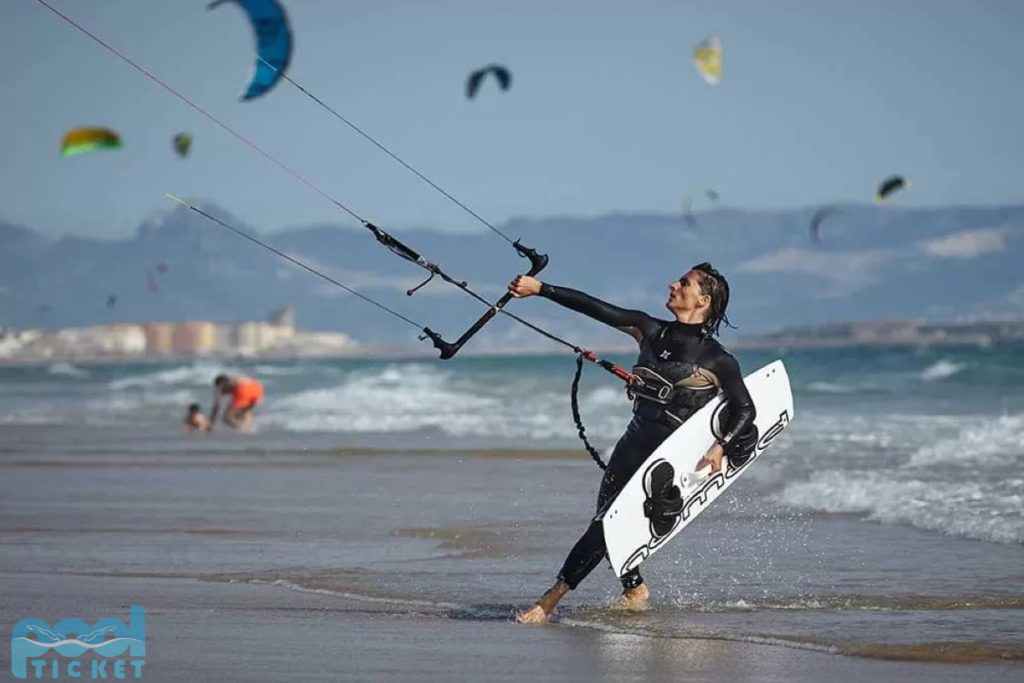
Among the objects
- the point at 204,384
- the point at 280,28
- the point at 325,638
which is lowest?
the point at 325,638

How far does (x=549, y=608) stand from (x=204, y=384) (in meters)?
46.5

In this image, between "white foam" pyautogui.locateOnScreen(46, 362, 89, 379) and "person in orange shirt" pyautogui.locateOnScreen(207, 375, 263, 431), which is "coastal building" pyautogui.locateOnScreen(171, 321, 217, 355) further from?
"person in orange shirt" pyautogui.locateOnScreen(207, 375, 263, 431)

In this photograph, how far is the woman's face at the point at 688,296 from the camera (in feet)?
23.0

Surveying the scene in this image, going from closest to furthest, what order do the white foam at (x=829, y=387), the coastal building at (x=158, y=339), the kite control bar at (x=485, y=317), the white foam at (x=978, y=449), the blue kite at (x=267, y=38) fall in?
the kite control bar at (x=485, y=317), the white foam at (x=978, y=449), the blue kite at (x=267, y=38), the white foam at (x=829, y=387), the coastal building at (x=158, y=339)

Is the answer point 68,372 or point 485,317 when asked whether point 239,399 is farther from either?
point 68,372

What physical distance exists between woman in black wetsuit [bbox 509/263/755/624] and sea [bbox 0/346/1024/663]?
0.24 meters

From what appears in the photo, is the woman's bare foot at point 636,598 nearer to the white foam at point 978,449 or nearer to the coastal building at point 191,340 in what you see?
the white foam at point 978,449

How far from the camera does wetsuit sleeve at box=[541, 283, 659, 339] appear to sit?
6938mm

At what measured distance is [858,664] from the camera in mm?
6133

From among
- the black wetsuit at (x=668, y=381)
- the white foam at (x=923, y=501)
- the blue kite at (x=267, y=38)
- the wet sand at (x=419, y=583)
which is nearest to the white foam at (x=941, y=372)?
the blue kite at (x=267, y=38)

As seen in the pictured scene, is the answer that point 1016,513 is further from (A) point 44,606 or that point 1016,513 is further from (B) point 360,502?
(A) point 44,606

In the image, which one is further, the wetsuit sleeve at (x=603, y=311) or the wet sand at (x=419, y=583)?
the wetsuit sleeve at (x=603, y=311)

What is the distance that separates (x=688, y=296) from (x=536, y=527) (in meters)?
3.49

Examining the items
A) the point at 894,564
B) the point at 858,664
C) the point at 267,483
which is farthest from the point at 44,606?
the point at 267,483
